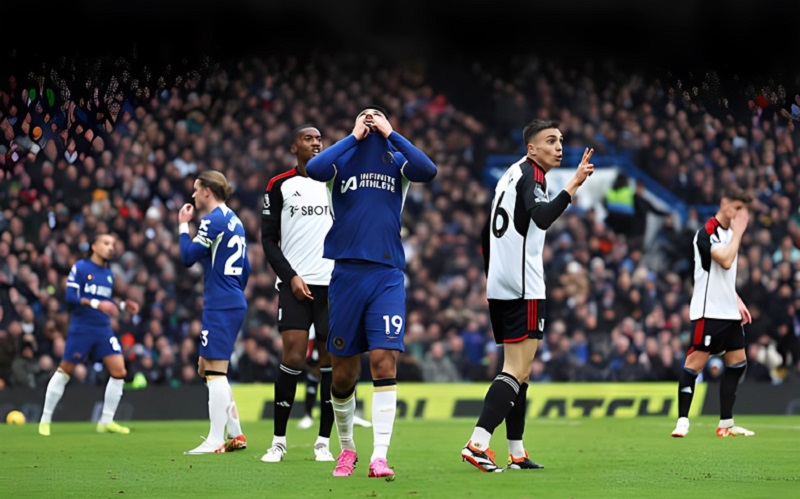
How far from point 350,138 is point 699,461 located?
3900 millimetres

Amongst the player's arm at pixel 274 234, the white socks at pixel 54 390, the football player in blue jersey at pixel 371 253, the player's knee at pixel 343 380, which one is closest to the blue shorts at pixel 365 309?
the football player in blue jersey at pixel 371 253

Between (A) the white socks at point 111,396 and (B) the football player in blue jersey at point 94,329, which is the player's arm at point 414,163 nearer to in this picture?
(B) the football player in blue jersey at point 94,329

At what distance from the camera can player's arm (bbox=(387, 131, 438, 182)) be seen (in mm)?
8195

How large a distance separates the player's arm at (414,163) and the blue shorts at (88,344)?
791 centimetres

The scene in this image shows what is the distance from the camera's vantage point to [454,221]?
79.3ft

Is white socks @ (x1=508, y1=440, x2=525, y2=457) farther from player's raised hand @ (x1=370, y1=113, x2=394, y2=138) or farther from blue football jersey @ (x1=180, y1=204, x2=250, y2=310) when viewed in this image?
blue football jersey @ (x1=180, y1=204, x2=250, y2=310)

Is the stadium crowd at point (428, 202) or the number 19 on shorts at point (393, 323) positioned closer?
the number 19 on shorts at point (393, 323)

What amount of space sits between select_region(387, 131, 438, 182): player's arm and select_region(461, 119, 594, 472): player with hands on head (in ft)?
2.68

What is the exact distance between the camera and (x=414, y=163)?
8.21 m

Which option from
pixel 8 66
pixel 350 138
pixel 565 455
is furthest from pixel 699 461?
pixel 8 66

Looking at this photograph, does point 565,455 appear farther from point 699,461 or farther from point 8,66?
point 8,66

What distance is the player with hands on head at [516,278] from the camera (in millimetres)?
8484

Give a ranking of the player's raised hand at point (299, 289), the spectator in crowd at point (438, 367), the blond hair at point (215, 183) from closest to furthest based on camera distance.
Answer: the player's raised hand at point (299, 289)
the blond hair at point (215, 183)
the spectator in crowd at point (438, 367)

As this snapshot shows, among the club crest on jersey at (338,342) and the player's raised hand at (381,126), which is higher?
the player's raised hand at (381,126)
